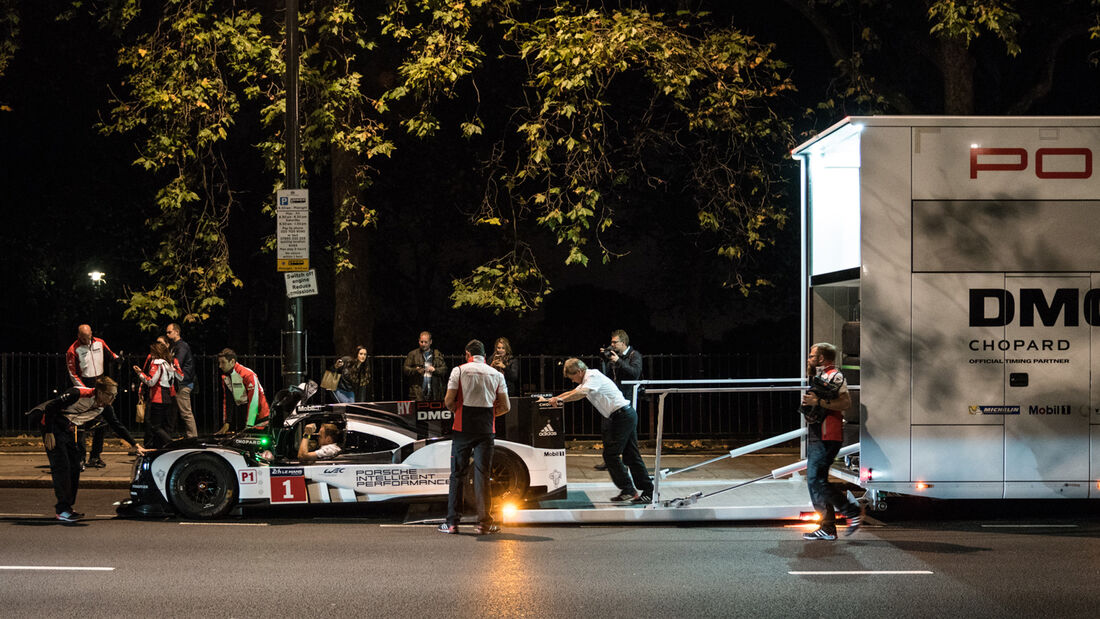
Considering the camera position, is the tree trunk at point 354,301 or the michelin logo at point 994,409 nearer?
the michelin logo at point 994,409

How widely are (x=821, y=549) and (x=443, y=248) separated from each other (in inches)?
864

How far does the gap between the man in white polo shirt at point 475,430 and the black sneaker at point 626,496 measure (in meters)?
1.83

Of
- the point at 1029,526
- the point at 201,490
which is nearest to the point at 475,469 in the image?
the point at 201,490

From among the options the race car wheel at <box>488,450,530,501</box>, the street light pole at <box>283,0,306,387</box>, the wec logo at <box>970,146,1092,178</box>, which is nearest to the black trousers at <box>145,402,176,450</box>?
the street light pole at <box>283,0,306,387</box>

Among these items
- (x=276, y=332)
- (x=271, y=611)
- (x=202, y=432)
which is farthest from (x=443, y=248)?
(x=271, y=611)

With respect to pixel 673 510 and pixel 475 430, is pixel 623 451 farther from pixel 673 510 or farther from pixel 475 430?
pixel 475 430

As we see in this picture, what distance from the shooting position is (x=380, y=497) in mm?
10539

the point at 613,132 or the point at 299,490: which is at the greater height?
the point at 613,132

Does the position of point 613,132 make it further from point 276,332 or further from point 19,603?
point 276,332

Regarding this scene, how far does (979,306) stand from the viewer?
31.4 ft

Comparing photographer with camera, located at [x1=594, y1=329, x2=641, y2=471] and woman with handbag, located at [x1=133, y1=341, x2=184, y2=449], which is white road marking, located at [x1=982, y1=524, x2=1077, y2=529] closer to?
photographer with camera, located at [x1=594, y1=329, x2=641, y2=471]

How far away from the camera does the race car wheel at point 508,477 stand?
10.6 m

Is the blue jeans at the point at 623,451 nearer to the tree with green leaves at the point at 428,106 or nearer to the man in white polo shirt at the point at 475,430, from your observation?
the man in white polo shirt at the point at 475,430

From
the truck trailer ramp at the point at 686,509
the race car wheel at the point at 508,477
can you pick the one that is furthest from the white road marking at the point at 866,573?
the race car wheel at the point at 508,477
